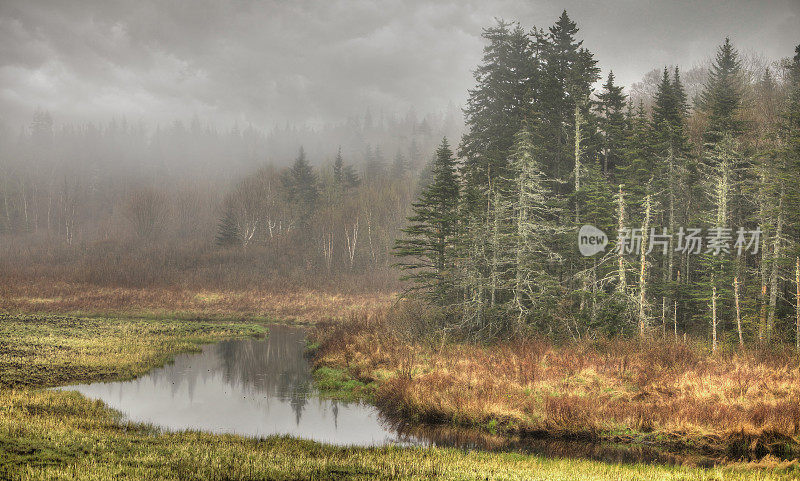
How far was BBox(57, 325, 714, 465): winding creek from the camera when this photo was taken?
13.3 metres

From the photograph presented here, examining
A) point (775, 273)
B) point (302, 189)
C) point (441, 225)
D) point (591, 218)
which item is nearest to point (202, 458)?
point (441, 225)

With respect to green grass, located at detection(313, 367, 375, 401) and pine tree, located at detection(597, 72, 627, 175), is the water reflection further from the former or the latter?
pine tree, located at detection(597, 72, 627, 175)

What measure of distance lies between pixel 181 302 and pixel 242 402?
109 feet

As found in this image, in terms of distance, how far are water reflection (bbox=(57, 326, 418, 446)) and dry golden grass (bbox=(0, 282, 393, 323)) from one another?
1870 centimetres

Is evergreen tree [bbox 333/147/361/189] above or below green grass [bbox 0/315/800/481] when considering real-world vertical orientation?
above

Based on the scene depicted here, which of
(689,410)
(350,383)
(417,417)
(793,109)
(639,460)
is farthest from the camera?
(793,109)

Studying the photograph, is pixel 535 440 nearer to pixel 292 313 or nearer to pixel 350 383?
pixel 350 383

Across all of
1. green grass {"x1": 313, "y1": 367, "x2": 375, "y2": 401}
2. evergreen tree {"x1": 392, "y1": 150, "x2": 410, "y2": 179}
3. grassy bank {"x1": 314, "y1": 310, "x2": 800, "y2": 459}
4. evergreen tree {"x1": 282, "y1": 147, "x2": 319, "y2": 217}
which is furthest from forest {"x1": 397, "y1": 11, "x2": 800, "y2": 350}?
evergreen tree {"x1": 392, "y1": 150, "x2": 410, "y2": 179}

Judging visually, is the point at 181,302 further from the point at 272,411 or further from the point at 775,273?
the point at 775,273

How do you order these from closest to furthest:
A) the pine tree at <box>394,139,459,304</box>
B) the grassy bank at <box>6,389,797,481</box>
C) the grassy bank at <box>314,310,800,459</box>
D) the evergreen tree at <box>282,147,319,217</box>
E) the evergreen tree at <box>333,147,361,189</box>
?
the grassy bank at <box>6,389,797,481</box>, the grassy bank at <box>314,310,800,459</box>, the pine tree at <box>394,139,459,304</box>, the evergreen tree at <box>282,147,319,217</box>, the evergreen tree at <box>333,147,361,189</box>

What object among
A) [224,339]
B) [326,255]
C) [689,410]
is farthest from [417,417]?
[326,255]

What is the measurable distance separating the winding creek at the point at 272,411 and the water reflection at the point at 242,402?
3 cm

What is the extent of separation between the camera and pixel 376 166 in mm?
108938

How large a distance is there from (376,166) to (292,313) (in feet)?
219
